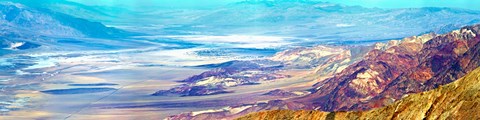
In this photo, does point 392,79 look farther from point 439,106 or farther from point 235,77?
point 439,106

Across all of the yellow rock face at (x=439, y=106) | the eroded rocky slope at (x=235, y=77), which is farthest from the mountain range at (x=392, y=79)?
the yellow rock face at (x=439, y=106)

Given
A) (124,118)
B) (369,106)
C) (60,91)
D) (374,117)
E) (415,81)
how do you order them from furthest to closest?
1. (60,91)
2. (124,118)
3. (415,81)
4. (369,106)
5. (374,117)

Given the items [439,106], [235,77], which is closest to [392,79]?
[235,77]

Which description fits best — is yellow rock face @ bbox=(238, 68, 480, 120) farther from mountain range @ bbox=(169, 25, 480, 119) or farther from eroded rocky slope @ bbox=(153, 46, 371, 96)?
eroded rocky slope @ bbox=(153, 46, 371, 96)

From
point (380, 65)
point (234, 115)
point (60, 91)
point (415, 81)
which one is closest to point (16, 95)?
point (60, 91)

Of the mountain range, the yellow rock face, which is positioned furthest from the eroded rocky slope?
the yellow rock face

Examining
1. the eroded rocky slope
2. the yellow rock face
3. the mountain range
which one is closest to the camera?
the yellow rock face

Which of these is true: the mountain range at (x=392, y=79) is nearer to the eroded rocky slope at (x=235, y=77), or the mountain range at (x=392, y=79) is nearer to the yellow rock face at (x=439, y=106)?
the eroded rocky slope at (x=235, y=77)

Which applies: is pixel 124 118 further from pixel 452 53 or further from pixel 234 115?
pixel 452 53

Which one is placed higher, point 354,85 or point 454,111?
point 454,111
